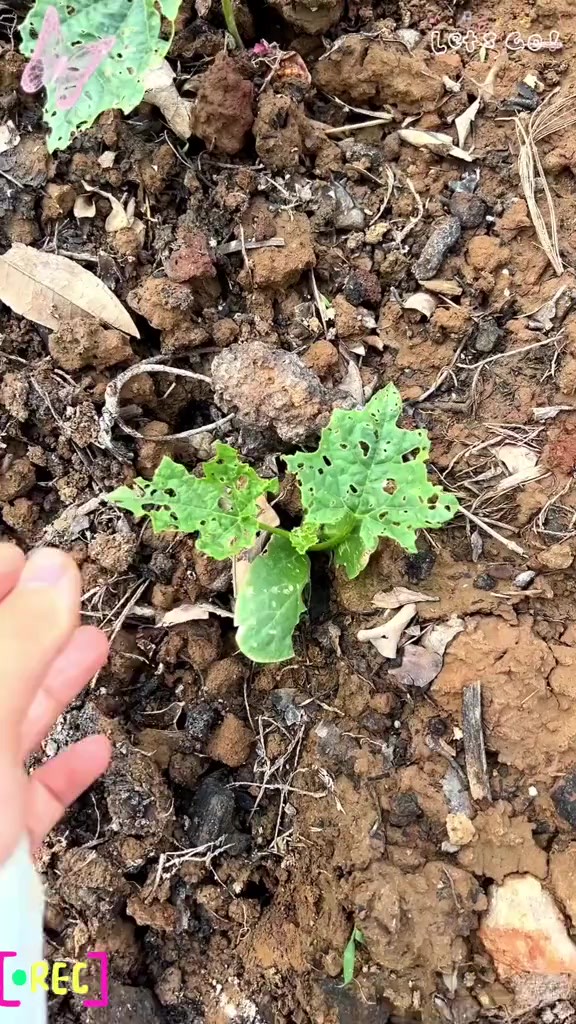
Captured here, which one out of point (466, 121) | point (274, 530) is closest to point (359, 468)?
point (274, 530)

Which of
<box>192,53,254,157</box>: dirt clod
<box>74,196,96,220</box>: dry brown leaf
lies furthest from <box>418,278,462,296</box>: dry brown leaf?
<box>74,196,96,220</box>: dry brown leaf

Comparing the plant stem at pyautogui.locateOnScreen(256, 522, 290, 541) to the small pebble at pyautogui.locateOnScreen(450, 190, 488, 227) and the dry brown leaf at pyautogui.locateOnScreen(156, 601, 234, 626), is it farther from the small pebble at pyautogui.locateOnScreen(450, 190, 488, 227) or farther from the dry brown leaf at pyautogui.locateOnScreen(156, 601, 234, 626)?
the small pebble at pyautogui.locateOnScreen(450, 190, 488, 227)

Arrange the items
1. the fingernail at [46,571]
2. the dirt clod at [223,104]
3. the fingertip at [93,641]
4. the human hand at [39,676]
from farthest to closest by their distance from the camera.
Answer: the dirt clod at [223,104], the fingertip at [93,641], the fingernail at [46,571], the human hand at [39,676]

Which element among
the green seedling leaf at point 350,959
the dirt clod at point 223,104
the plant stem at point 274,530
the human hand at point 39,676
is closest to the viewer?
the human hand at point 39,676

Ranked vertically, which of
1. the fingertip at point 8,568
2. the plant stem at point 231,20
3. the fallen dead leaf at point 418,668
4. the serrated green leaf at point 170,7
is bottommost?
the fallen dead leaf at point 418,668

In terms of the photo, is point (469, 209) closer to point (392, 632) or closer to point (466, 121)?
point (466, 121)

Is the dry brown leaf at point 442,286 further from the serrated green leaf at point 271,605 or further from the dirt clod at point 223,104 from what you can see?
the serrated green leaf at point 271,605

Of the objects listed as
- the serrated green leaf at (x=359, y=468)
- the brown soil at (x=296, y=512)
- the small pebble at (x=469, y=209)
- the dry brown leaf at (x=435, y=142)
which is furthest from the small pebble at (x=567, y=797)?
the dry brown leaf at (x=435, y=142)

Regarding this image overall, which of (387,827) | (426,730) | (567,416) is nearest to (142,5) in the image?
(567,416)
